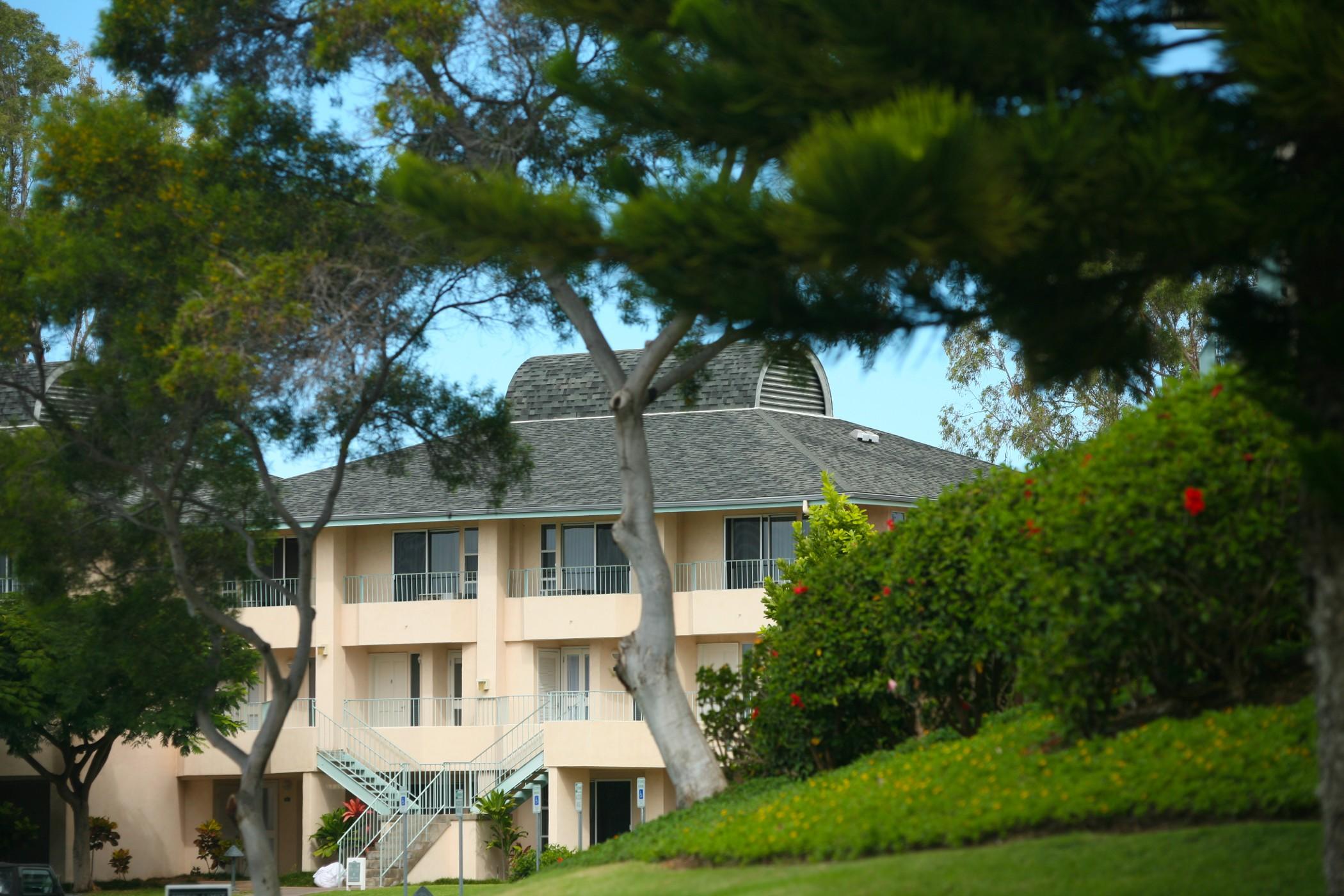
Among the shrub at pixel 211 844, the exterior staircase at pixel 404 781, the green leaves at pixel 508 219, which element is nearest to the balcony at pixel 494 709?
the exterior staircase at pixel 404 781

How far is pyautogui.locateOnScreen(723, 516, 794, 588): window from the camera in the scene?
3622cm

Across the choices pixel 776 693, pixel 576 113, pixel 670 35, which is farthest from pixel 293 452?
pixel 670 35

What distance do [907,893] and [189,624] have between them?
14.2m

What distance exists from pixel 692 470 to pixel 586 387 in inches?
231

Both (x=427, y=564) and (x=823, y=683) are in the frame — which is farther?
(x=427, y=564)

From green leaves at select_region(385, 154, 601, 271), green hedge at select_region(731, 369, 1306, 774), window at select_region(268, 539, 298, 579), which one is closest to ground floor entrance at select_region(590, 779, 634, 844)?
window at select_region(268, 539, 298, 579)

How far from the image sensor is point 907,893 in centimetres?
923

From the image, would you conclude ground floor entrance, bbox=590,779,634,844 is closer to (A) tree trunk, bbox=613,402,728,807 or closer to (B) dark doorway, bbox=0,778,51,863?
(B) dark doorway, bbox=0,778,51,863

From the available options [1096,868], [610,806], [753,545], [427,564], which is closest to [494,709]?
[610,806]

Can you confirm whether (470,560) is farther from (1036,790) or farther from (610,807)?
(1036,790)

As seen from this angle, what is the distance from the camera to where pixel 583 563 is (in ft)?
124

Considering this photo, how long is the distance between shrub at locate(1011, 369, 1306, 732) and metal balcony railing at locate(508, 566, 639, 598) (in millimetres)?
26354

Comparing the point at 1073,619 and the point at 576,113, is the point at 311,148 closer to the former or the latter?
the point at 576,113

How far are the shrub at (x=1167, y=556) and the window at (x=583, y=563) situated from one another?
1039 inches
